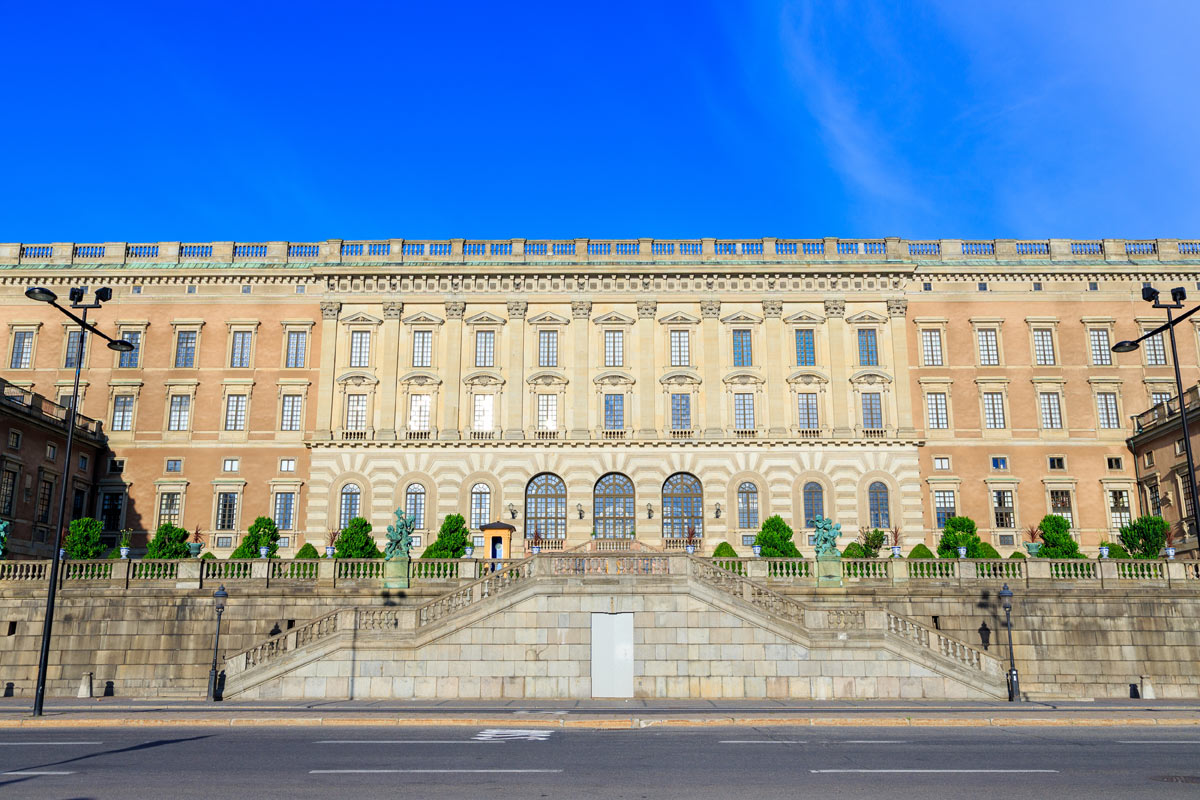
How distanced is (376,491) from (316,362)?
29.1ft

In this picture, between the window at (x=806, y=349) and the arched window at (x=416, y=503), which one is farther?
the window at (x=806, y=349)

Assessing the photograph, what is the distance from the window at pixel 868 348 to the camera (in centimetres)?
5475

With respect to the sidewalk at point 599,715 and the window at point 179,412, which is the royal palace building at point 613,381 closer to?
the window at point 179,412

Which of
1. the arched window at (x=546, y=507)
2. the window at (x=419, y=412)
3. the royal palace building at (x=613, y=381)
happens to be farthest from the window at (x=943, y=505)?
the window at (x=419, y=412)

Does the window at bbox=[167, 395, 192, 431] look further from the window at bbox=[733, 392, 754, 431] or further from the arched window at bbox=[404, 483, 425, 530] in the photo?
the window at bbox=[733, 392, 754, 431]

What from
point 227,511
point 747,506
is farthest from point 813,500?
point 227,511

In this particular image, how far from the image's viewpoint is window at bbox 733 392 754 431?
177ft

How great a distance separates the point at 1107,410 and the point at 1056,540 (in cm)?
1295

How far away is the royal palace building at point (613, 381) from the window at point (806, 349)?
0.21m

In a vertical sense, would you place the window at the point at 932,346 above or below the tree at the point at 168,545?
above

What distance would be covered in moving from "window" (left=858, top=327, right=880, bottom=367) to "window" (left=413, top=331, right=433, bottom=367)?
2506 cm

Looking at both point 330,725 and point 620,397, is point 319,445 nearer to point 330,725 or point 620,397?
point 620,397

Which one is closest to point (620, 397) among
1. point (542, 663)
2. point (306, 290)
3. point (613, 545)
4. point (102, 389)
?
point (613, 545)

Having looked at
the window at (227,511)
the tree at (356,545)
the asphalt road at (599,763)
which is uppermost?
the window at (227,511)
